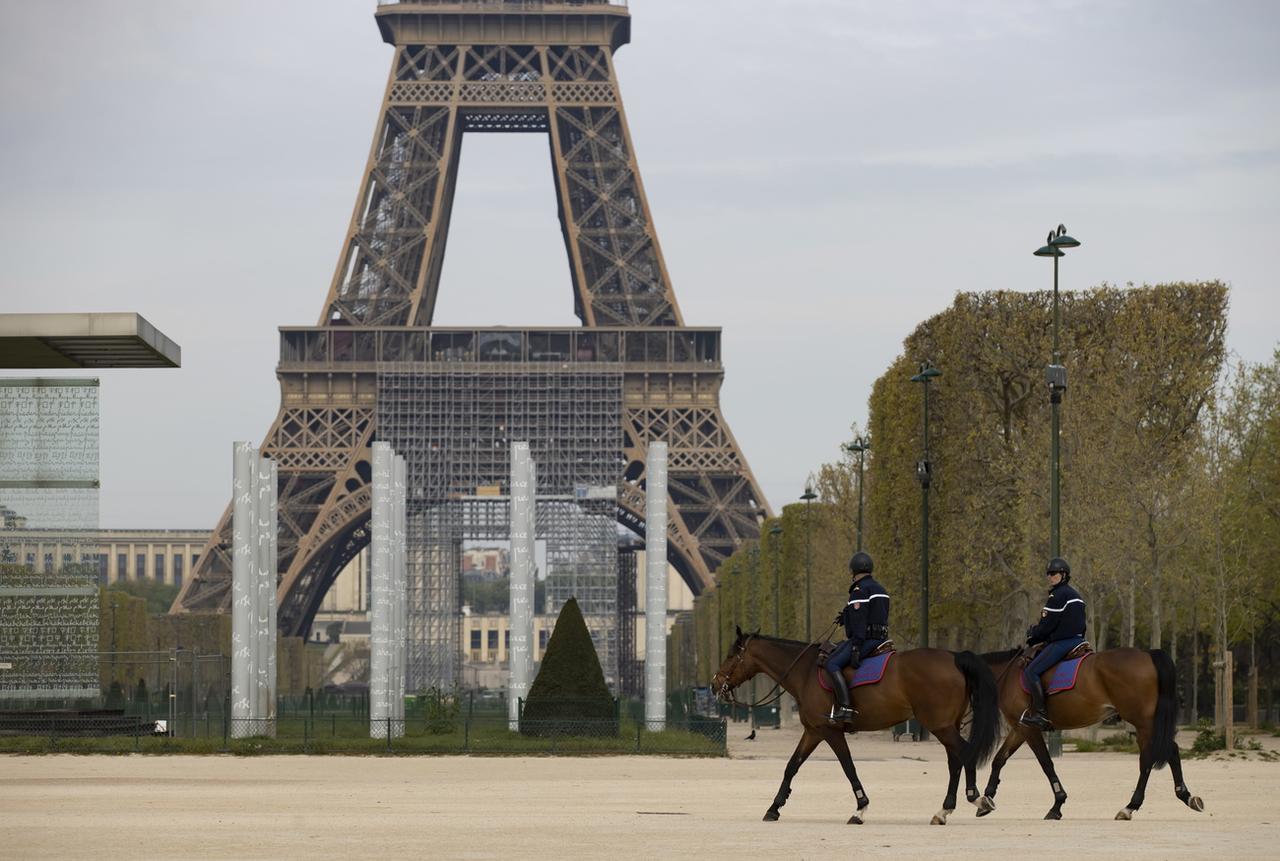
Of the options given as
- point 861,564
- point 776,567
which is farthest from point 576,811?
point 776,567

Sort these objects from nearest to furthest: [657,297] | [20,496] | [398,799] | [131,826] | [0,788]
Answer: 1. [131,826]
2. [398,799]
3. [0,788]
4. [20,496]
5. [657,297]

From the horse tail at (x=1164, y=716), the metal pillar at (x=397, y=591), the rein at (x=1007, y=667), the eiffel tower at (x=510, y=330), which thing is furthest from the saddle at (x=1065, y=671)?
the eiffel tower at (x=510, y=330)

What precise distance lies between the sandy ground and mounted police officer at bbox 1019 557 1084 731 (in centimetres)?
103

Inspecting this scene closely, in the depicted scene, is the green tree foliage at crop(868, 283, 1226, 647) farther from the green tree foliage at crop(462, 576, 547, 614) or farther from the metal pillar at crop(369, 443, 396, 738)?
the green tree foliage at crop(462, 576, 547, 614)

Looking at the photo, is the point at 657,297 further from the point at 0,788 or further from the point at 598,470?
the point at 0,788

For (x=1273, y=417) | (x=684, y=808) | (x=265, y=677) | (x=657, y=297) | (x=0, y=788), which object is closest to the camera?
(x=684, y=808)

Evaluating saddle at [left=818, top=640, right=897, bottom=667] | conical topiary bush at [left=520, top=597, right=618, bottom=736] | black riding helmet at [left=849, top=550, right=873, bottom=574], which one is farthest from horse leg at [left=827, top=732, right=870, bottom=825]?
conical topiary bush at [left=520, top=597, right=618, bottom=736]

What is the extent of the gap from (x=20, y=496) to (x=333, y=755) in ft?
24.0

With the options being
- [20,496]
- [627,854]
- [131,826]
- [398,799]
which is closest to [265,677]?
[20,496]

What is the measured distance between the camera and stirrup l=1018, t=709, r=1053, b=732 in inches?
762

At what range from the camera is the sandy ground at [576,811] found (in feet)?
52.5

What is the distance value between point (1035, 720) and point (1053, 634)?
2.73 feet

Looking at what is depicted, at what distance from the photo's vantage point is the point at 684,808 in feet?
70.2

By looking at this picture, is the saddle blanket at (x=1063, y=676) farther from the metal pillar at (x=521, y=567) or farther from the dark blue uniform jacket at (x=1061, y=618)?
the metal pillar at (x=521, y=567)
